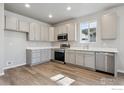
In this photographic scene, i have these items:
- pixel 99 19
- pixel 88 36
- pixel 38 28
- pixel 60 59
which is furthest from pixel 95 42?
pixel 38 28

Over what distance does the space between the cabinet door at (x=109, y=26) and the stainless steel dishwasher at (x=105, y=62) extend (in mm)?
796

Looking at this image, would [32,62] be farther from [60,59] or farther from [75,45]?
[75,45]

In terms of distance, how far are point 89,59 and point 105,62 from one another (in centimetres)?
64

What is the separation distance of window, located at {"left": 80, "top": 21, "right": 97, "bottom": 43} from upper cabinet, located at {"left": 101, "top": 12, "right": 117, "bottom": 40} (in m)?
0.58

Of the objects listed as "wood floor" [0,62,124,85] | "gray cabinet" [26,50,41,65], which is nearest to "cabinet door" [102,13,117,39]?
"wood floor" [0,62,124,85]

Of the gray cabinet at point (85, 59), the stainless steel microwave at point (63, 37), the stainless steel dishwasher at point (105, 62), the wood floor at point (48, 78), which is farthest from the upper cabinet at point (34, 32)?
the stainless steel dishwasher at point (105, 62)

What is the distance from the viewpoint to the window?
4.12m

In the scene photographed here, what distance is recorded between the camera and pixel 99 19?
3.82 metres

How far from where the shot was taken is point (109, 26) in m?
3.36

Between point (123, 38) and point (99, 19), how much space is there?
1287mm

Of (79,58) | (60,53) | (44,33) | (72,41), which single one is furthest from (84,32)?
(44,33)

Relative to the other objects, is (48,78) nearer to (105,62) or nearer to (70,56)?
(70,56)

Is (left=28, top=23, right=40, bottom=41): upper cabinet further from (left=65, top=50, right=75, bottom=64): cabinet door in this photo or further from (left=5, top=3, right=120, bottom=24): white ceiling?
(left=65, top=50, right=75, bottom=64): cabinet door

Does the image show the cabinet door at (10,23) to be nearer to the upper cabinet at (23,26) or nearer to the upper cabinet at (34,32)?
the upper cabinet at (23,26)
